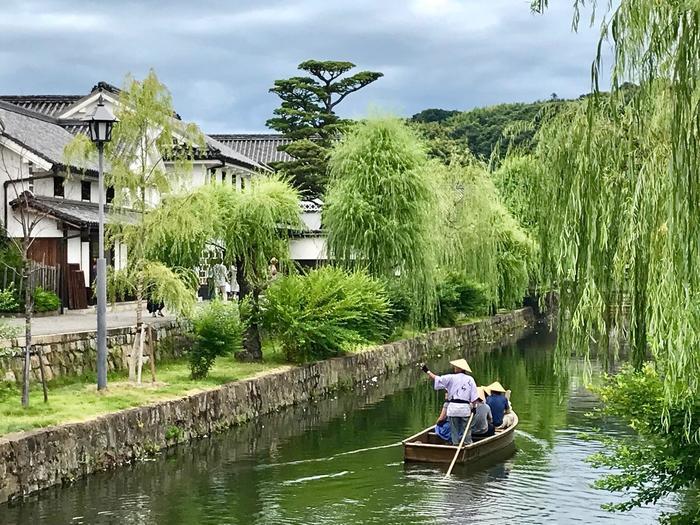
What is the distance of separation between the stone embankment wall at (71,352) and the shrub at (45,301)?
506 cm

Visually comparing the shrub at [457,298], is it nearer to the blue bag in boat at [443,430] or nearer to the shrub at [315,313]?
the shrub at [315,313]

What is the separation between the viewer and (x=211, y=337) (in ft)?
70.3

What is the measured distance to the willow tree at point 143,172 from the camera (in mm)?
20266

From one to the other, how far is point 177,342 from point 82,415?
864 centimetres

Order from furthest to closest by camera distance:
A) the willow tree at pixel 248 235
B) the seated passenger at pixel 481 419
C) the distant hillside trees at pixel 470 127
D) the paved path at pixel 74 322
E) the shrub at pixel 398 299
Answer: the distant hillside trees at pixel 470 127 < the shrub at pixel 398 299 < the willow tree at pixel 248 235 < the paved path at pixel 74 322 < the seated passenger at pixel 481 419

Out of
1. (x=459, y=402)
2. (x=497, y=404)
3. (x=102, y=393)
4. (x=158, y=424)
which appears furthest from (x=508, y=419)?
(x=102, y=393)

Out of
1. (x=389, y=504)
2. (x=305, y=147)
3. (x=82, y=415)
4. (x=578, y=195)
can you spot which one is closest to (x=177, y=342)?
(x=82, y=415)

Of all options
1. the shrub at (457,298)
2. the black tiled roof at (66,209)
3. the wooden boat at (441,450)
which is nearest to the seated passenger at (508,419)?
the wooden boat at (441,450)

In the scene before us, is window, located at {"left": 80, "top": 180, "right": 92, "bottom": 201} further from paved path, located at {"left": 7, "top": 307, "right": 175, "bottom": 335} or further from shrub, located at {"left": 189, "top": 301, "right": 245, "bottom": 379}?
shrub, located at {"left": 189, "top": 301, "right": 245, "bottom": 379}

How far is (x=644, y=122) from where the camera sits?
31.9ft

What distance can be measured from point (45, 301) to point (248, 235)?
24.6 feet

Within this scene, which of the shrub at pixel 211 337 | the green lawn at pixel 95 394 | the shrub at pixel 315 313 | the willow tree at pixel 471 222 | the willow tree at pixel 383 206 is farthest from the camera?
the willow tree at pixel 471 222

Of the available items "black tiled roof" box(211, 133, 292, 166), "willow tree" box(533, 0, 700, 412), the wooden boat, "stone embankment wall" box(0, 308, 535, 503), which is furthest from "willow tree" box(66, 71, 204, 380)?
"black tiled roof" box(211, 133, 292, 166)

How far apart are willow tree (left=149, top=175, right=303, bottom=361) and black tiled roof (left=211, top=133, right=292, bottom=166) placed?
33343mm
